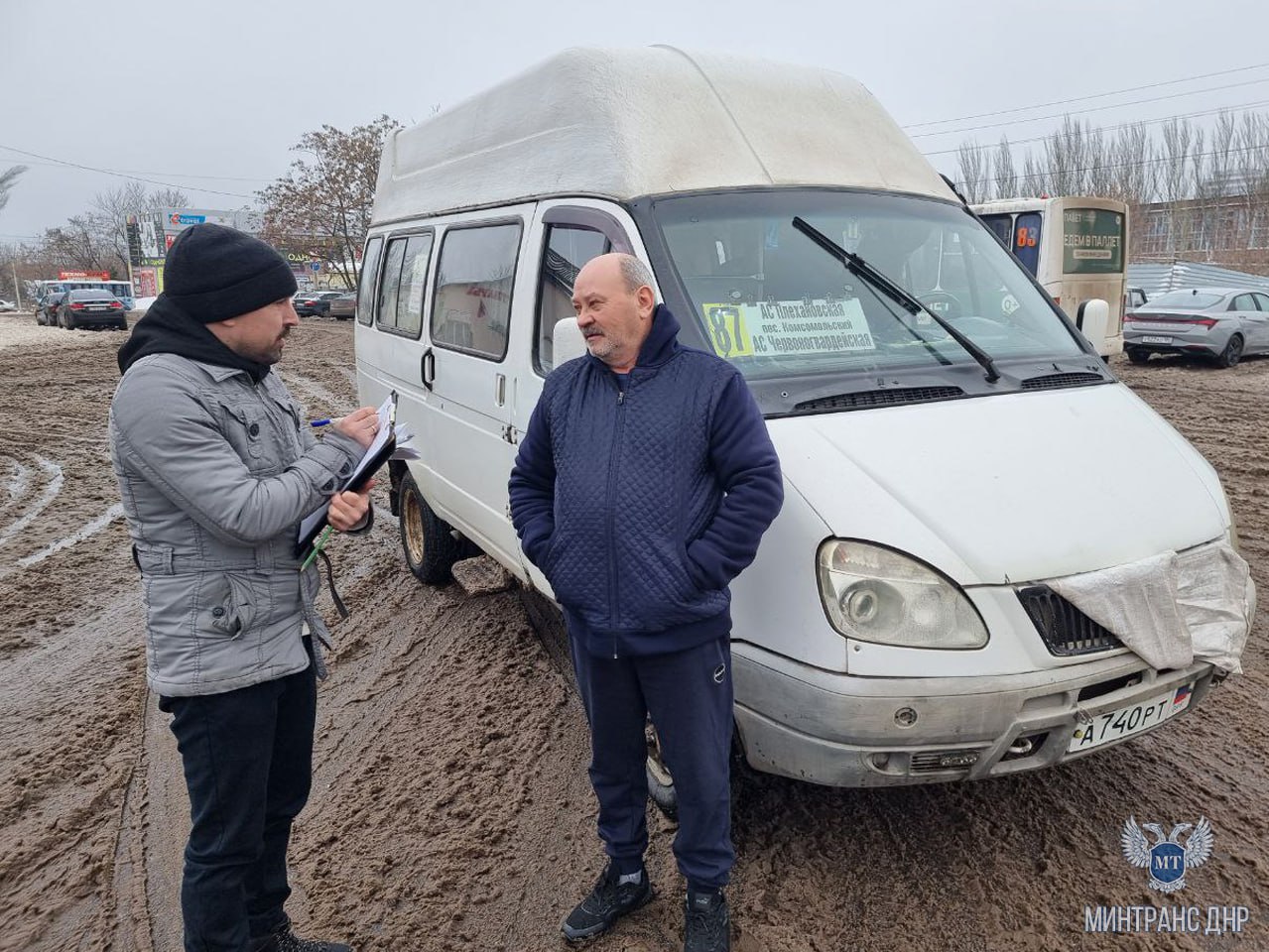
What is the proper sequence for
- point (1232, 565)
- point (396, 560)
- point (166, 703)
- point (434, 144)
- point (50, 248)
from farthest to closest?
point (50, 248)
point (396, 560)
point (434, 144)
point (1232, 565)
point (166, 703)

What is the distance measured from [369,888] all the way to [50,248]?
86.8 m

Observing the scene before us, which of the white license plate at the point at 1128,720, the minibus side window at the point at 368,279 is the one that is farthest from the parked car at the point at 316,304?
the white license plate at the point at 1128,720

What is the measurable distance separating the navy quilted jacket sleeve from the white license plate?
1.13 metres

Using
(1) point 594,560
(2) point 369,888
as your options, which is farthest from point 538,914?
(1) point 594,560

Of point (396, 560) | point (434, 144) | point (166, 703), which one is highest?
point (434, 144)

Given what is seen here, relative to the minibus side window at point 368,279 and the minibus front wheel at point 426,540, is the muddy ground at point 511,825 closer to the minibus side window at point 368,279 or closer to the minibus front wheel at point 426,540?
the minibus front wheel at point 426,540

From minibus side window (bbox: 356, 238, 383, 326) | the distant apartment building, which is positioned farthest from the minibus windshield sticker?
the distant apartment building

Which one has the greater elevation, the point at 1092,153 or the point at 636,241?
the point at 1092,153

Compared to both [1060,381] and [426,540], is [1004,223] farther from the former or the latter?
[1060,381]

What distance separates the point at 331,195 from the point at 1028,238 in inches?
1145

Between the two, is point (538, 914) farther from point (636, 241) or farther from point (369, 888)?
point (636, 241)

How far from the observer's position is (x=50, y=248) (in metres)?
74.4

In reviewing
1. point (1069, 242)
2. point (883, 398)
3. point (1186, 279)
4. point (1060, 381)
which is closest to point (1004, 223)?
point (1069, 242)

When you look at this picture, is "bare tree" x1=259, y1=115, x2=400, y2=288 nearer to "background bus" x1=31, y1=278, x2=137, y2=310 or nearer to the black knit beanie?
"background bus" x1=31, y1=278, x2=137, y2=310
